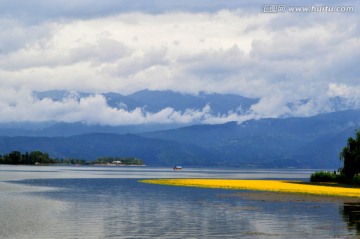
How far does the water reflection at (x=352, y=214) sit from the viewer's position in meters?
65.1

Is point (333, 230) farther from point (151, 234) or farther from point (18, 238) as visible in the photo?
point (18, 238)

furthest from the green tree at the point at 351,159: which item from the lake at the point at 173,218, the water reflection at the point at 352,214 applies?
the lake at the point at 173,218

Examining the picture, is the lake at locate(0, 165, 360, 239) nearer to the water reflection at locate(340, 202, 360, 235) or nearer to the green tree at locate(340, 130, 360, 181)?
the water reflection at locate(340, 202, 360, 235)

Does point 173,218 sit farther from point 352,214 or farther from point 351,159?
point 351,159

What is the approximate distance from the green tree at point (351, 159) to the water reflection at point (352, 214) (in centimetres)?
5423

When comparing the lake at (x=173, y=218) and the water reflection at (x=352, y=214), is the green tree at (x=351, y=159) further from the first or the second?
the lake at (x=173, y=218)

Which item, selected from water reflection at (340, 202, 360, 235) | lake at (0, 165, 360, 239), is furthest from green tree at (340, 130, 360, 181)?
lake at (0, 165, 360, 239)

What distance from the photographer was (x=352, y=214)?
252 ft

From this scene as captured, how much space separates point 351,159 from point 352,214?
73.0 m

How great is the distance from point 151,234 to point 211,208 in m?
27.0

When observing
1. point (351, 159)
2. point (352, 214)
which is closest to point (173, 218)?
point (352, 214)

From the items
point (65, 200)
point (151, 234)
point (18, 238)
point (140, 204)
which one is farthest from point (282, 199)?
point (18, 238)

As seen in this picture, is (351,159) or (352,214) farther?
(351,159)

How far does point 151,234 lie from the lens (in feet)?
188
